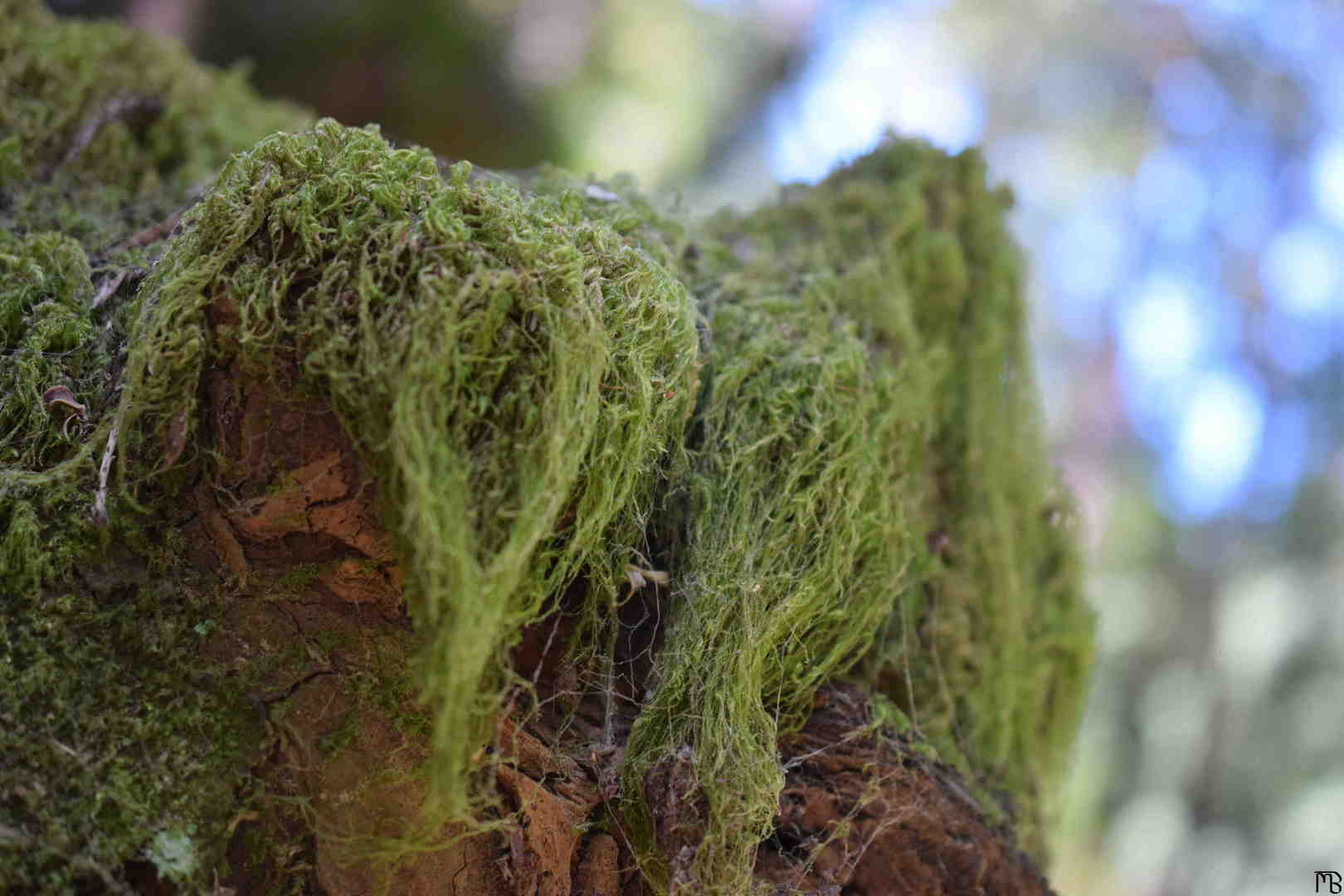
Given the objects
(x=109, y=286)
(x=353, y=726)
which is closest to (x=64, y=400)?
(x=109, y=286)

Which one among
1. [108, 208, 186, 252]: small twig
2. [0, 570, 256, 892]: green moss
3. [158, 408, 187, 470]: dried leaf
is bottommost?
[0, 570, 256, 892]: green moss

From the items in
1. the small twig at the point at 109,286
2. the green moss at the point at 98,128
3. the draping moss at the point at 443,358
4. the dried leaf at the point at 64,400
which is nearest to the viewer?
the draping moss at the point at 443,358

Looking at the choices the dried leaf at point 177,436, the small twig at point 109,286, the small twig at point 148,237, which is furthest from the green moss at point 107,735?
the small twig at point 148,237

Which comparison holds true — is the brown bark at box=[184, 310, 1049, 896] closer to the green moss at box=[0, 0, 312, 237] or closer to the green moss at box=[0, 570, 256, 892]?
the green moss at box=[0, 570, 256, 892]

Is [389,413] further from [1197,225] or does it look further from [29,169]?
[1197,225]

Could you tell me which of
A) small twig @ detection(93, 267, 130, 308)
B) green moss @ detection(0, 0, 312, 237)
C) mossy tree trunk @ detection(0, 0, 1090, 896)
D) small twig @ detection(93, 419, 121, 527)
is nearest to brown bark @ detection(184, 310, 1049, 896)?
mossy tree trunk @ detection(0, 0, 1090, 896)

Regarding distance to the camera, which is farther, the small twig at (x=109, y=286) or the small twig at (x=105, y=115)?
the small twig at (x=105, y=115)

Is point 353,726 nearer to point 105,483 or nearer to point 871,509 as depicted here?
point 105,483

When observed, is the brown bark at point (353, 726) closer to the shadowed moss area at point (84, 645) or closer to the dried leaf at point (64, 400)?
the shadowed moss area at point (84, 645)

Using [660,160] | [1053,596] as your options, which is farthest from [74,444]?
[660,160]
